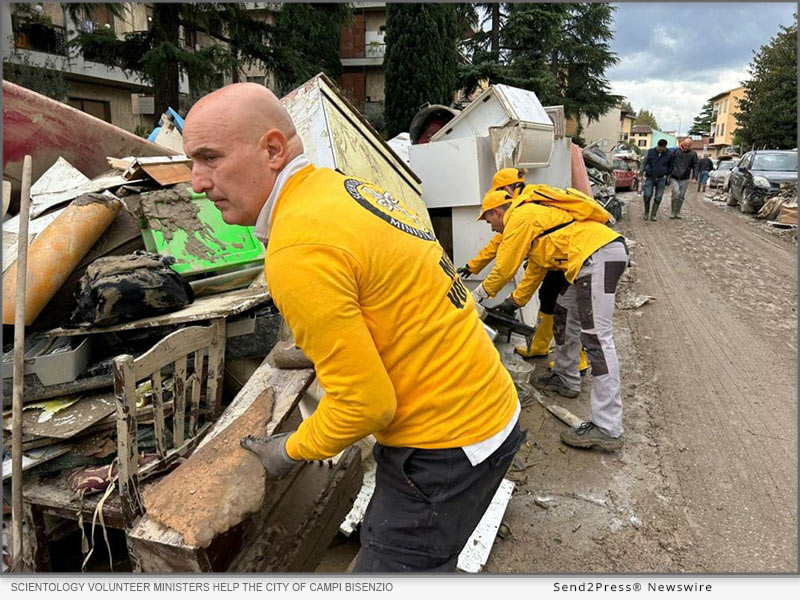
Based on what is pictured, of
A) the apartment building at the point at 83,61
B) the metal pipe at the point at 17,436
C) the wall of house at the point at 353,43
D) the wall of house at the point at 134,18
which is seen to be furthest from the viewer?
the wall of house at the point at 353,43

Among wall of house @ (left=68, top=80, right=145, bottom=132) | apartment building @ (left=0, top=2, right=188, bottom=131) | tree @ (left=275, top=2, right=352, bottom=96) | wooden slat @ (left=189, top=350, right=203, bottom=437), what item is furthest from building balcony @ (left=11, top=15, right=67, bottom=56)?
wooden slat @ (left=189, top=350, right=203, bottom=437)

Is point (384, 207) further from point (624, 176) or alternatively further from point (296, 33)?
point (624, 176)

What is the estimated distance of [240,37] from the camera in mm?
10352

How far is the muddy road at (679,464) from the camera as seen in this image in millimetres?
2625

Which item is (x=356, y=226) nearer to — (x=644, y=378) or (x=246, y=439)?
(x=246, y=439)

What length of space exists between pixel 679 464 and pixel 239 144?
3173 millimetres

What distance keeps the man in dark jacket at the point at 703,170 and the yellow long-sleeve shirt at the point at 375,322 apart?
19.7 m

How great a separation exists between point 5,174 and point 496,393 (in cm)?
404

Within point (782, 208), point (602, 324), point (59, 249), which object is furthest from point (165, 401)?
point (782, 208)

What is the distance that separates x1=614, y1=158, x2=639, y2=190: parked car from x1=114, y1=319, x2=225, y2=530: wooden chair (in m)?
17.0

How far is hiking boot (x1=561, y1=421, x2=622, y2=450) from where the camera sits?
3432 mm

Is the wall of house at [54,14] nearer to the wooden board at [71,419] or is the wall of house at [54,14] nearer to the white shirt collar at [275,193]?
the wooden board at [71,419]

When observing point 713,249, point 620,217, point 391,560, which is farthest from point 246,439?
point 620,217

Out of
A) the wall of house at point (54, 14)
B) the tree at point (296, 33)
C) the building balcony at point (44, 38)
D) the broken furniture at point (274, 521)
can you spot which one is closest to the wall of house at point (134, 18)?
the wall of house at point (54, 14)
